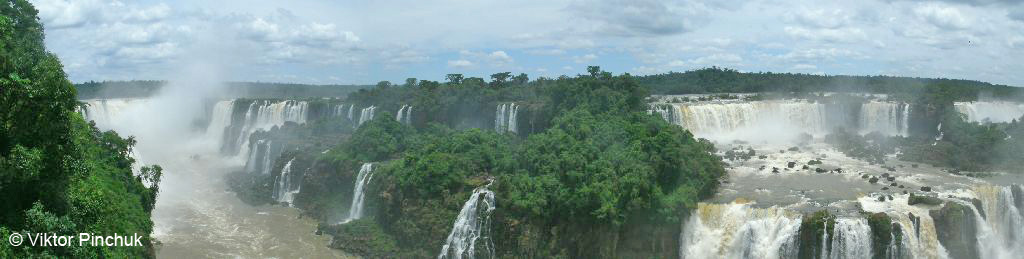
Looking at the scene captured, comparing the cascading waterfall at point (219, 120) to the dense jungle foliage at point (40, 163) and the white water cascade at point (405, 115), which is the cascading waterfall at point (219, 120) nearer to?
the white water cascade at point (405, 115)

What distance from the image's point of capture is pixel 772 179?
29141mm

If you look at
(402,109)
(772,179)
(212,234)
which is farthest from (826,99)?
(212,234)

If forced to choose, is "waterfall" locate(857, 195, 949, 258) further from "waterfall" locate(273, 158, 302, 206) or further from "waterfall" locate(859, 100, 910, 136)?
"waterfall" locate(273, 158, 302, 206)

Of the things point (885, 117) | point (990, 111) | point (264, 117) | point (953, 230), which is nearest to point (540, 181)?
point (953, 230)

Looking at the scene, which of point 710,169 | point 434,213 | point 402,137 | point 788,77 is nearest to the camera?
point 434,213

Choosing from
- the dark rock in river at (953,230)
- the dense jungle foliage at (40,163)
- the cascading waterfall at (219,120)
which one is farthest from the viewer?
the cascading waterfall at (219,120)

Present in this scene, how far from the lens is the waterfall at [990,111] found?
3891 cm

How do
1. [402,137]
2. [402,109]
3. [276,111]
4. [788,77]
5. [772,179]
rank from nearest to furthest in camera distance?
[772,179], [402,137], [402,109], [276,111], [788,77]

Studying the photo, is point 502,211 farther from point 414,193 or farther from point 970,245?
point 970,245

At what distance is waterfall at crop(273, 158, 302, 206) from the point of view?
35062 mm

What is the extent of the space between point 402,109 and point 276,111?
12699mm

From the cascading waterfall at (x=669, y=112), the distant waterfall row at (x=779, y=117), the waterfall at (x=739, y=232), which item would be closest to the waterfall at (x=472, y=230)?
the waterfall at (x=739, y=232)

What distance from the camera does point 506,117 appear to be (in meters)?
40.0

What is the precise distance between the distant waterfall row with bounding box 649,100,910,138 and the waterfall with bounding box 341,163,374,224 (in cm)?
1614
